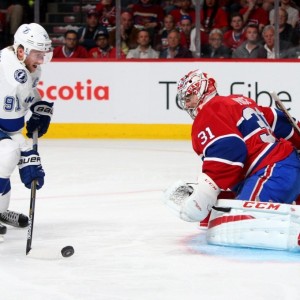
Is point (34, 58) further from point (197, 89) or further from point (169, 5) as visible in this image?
point (169, 5)

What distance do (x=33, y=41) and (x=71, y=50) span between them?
4869 mm

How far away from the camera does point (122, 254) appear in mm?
4488

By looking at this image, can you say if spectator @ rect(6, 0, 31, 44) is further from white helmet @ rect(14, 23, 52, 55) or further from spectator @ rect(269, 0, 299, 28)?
white helmet @ rect(14, 23, 52, 55)

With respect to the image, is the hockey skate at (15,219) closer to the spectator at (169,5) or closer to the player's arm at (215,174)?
the player's arm at (215,174)

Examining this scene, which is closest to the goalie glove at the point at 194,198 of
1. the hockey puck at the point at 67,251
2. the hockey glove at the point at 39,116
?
the hockey puck at the point at 67,251

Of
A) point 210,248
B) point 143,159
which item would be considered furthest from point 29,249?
point 143,159

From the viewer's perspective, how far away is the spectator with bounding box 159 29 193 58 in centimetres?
939

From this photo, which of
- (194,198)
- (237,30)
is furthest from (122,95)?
(194,198)

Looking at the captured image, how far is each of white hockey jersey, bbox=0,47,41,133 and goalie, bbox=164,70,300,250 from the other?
0.70 m

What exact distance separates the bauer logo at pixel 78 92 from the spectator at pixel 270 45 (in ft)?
4.76

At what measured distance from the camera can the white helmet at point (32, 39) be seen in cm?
476

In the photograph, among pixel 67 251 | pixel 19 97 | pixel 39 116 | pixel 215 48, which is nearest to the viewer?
pixel 67 251


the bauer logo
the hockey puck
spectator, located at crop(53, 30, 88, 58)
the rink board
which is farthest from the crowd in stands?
the hockey puck

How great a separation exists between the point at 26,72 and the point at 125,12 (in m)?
4.88
